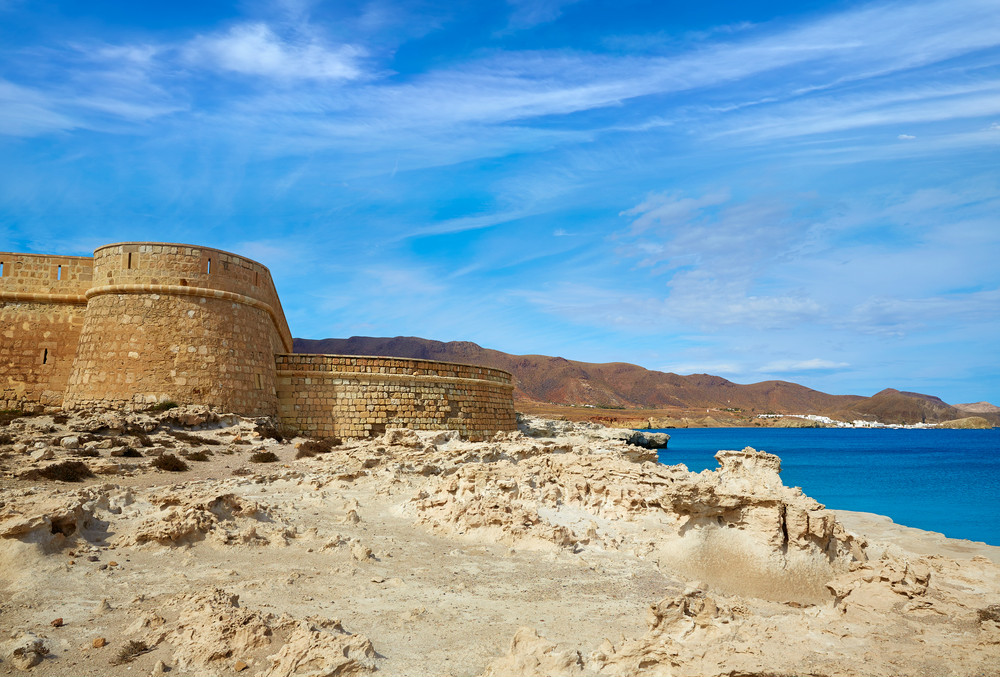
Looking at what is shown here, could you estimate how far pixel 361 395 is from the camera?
18469mm

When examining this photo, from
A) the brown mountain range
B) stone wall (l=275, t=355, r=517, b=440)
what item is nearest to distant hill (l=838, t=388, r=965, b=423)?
the brown mountain range

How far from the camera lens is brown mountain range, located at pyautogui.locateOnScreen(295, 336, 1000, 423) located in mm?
118062

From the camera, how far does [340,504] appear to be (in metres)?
9.25

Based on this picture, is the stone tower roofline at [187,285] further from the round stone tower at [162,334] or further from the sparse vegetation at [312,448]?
the sparse vegetation at [312,448]

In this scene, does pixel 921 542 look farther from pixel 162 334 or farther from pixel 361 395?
pixel 162 334

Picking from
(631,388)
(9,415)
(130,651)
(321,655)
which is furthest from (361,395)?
(631,388)

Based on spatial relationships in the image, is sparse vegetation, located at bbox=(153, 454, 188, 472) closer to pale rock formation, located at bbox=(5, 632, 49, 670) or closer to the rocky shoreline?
the rocky shoreline

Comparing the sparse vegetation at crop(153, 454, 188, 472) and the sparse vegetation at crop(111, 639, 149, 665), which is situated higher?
the sparse vegetation at crop(153, 454, 188, 472)

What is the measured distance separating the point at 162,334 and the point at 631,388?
116 metres

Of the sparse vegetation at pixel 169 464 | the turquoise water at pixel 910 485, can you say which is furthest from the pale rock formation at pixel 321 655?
the turquoise water at pixel 910 485

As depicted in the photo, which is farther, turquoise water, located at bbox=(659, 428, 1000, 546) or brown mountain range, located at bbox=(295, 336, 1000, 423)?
brown mountain range, located at bbox=(295, 336, 1000, 423)

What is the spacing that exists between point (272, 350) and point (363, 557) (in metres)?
12.9

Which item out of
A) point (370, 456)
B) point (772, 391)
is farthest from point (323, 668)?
point (772, 391)

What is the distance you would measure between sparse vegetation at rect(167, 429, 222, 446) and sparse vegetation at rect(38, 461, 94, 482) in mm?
3582
